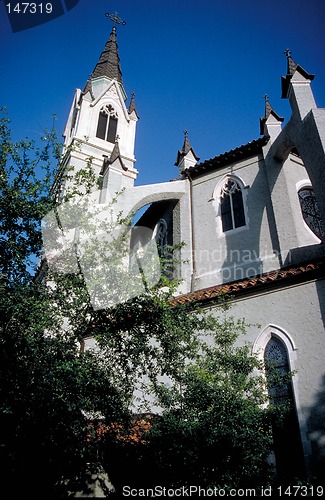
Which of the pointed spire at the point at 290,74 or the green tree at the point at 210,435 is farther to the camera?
the pointed spire at the point at 290,74

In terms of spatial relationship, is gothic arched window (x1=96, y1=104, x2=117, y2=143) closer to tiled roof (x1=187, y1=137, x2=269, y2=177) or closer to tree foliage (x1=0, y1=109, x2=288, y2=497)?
tiled roof (x1=187, y1=137, x2=269, y2=177)

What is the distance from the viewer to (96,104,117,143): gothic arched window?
81.5ft

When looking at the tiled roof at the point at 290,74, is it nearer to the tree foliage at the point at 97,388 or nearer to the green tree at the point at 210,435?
the tree foliage at the point at 97,388

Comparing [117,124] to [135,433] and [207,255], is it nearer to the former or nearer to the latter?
[207,255]

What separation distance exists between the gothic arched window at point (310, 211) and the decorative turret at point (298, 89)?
115 inches

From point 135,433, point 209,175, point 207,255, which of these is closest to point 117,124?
point 209,175

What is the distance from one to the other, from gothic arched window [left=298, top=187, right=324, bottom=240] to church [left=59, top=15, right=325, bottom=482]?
0.04 meters

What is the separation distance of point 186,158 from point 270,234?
239 inches

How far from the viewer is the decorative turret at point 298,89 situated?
11.1 metres

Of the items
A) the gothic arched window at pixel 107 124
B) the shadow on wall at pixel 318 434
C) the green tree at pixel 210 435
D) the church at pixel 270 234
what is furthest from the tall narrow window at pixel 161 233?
the gothic arched window at pixel 107 124

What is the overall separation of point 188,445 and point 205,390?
864mm

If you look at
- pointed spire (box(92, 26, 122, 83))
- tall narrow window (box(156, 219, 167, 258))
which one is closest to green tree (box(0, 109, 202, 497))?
tall narrow window (box(156, 219, 167, 258))

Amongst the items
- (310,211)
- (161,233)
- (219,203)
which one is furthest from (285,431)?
(161,233)

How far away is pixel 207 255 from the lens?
1298 cm
